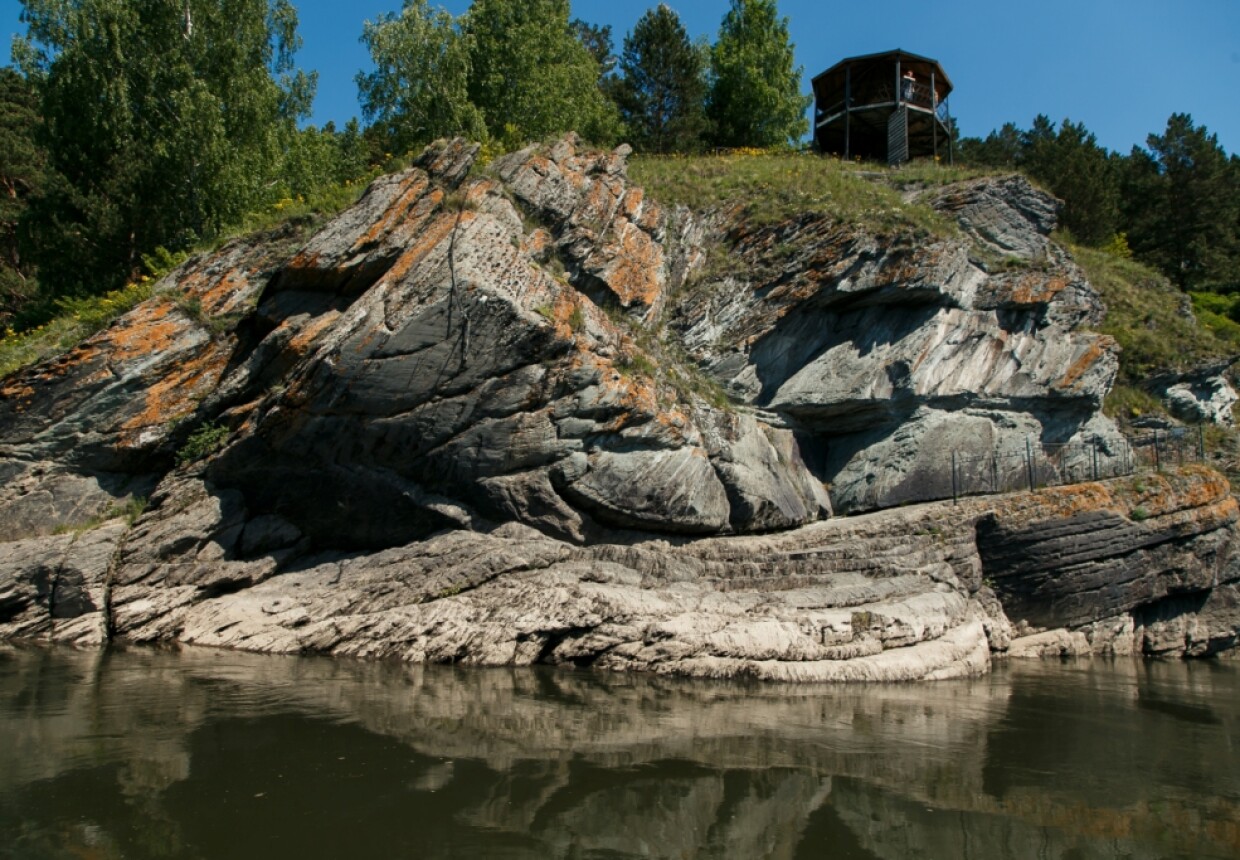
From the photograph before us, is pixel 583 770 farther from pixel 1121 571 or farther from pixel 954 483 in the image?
pixel 954 483

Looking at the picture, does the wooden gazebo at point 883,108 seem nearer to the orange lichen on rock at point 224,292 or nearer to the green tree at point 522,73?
the green tree at point 522,73

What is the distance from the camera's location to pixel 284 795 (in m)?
6.70

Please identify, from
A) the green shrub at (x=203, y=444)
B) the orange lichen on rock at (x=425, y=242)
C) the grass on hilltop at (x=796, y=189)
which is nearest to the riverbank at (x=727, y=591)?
the green shrub at (x=203, y=444)

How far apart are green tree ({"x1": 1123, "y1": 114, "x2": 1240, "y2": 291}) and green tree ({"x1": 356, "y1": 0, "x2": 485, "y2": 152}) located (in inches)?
1386

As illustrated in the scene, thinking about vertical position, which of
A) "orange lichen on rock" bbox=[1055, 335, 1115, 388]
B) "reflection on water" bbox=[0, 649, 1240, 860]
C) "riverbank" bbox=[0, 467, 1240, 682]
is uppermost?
"orange lichen on rock" bbox=[1055, 335, 1115, 388]

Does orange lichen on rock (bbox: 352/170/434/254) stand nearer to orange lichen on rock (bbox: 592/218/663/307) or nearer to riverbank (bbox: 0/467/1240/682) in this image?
orange lichen on rock (bbox: 592/218/663/307)

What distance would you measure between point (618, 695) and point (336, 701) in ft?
12.2

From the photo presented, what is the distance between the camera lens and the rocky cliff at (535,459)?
15.1 metres

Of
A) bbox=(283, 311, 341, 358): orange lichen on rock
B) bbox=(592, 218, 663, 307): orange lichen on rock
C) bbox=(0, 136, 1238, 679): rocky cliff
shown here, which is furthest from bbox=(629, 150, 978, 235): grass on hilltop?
bbox=(283, 311, 341, 358): orange lichen on rock

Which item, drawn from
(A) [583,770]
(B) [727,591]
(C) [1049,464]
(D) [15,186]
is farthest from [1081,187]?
(D) [15,186]

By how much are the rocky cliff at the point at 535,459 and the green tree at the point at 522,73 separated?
39.1ft

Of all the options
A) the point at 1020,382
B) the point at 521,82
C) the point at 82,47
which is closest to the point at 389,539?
the point at 1020,382

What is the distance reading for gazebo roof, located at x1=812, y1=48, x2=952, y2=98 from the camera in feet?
120

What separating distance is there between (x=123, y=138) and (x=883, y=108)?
29.9 meters
